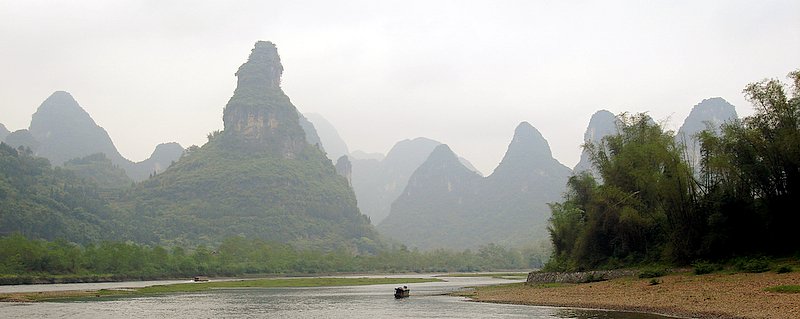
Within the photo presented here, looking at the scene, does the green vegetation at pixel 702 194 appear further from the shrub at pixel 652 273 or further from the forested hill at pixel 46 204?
the forested hill at pixel 46 204

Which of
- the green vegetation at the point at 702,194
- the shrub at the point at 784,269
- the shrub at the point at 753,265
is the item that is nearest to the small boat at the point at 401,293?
the green vegetation at the point at 702,194

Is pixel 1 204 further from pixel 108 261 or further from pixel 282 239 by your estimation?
pixel 282 239

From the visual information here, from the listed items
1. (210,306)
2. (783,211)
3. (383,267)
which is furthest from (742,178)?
(383,267)

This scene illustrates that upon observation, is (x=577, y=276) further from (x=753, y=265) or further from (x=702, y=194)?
(x=753, y=265)

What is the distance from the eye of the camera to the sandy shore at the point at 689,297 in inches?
1113

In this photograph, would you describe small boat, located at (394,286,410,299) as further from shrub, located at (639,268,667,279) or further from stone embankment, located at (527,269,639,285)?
Result: shrub, located at (639,268,667,279)

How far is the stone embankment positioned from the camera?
49.9 m

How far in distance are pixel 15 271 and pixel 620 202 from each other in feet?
240

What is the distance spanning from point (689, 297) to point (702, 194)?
47.6 ft

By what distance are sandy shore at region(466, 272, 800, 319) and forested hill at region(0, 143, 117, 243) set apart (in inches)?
4100

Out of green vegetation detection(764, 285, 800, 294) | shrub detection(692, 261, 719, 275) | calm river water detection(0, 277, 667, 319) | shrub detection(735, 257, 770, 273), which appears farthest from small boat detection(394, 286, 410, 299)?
green vegetation detection(764, 285, 800, 294)

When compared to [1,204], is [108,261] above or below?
below

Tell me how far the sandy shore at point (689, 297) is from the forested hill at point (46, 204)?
4100 inches

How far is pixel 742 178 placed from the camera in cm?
4162
